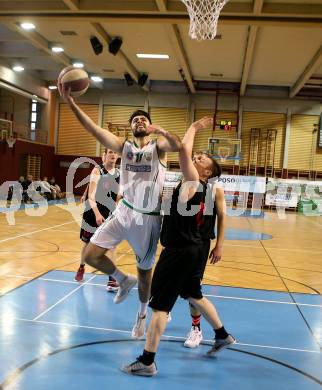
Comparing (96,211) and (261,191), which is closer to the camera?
(96,211)

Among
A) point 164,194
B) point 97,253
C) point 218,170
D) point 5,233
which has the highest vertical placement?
point 218,170

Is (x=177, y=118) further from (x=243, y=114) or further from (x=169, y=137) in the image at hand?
(x=169, y=137)

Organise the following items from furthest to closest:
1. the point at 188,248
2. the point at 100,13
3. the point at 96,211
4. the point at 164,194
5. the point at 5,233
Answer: the point at 100,13, the point at 5,233, the point at 96,211, the point at 164,194, the point at 188,248

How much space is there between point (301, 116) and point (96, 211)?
2146cm

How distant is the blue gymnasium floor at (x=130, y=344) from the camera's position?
11.3ft

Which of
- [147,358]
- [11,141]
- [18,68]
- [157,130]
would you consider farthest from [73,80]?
[18,68]

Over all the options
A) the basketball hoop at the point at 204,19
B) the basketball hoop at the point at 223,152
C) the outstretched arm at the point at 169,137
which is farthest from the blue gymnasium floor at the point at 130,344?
the basketball hoop at the point at 223,152

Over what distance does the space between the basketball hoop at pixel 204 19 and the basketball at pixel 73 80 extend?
5.26 meters

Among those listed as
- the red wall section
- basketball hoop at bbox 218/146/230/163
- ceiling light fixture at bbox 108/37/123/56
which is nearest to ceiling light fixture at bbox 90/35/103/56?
ceiling light fixture at bbox 108/37/123/56

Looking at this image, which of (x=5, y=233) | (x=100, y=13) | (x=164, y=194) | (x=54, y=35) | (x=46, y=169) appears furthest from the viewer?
(x=46, y=169)

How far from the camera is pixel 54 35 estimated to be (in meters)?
16.9

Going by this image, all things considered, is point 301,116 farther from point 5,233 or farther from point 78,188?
point 5,233

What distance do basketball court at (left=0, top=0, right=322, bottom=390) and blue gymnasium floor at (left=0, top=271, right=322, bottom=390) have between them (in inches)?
0.7

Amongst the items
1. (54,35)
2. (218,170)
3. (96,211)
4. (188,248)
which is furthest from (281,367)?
(54,35)
